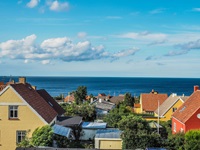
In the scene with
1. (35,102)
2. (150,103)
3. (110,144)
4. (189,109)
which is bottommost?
(110,144)

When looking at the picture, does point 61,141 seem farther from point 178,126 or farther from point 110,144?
point 178,126

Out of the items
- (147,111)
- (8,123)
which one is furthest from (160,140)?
(147,111)

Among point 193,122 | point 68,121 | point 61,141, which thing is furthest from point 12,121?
point 193,122

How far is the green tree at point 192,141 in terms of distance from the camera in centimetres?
2787

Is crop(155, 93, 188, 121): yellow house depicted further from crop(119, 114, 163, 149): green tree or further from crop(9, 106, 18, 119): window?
crop(9, 106, 18, 119): window

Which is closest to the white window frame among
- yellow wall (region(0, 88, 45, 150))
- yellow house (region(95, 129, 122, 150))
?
yellow wall (region(0, 88, 45, 150))

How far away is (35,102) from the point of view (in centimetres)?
3030

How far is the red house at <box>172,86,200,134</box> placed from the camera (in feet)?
118

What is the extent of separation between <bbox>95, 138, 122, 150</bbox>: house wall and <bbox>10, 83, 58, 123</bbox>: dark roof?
4883 millimetres

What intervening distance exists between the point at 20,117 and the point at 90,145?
6922mm

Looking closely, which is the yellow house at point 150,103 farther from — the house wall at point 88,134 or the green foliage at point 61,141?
the green foliage at point 61,141

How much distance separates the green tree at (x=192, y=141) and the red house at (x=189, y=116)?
691cm

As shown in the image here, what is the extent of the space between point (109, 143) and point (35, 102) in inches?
308

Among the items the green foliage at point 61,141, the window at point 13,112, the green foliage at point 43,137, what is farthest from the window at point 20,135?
the green foliage at point 61,141
